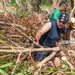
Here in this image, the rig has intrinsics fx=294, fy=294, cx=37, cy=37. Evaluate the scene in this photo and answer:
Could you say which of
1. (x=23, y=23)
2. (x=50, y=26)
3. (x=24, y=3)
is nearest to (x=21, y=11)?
(x=24, y=3)

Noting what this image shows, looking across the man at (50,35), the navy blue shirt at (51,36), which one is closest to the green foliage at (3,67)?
the man at (50,35)

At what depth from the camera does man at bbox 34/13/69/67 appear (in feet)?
14.0

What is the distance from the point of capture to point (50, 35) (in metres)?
4.43

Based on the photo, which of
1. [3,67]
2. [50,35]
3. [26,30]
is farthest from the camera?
[26,30]

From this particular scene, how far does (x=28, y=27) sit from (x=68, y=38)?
1.08 m

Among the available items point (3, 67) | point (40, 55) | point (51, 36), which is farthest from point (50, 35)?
point (3, 67)

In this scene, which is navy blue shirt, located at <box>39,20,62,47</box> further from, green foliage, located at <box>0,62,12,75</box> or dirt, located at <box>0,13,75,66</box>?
green foliage, located at <box>0,62,12,75</box>

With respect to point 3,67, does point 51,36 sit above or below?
above

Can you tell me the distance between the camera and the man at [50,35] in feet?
14.0

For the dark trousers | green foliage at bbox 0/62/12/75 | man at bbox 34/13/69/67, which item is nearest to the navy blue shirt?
man at bbox 34/13/69/67

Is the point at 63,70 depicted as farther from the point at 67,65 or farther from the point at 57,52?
the point at 57,52

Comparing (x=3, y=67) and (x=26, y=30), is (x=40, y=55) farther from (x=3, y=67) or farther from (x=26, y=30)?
(x=26, y=30)

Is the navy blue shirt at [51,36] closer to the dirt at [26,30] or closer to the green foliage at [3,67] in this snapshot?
the dirt at [26,30]

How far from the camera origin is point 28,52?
13.2 ft
